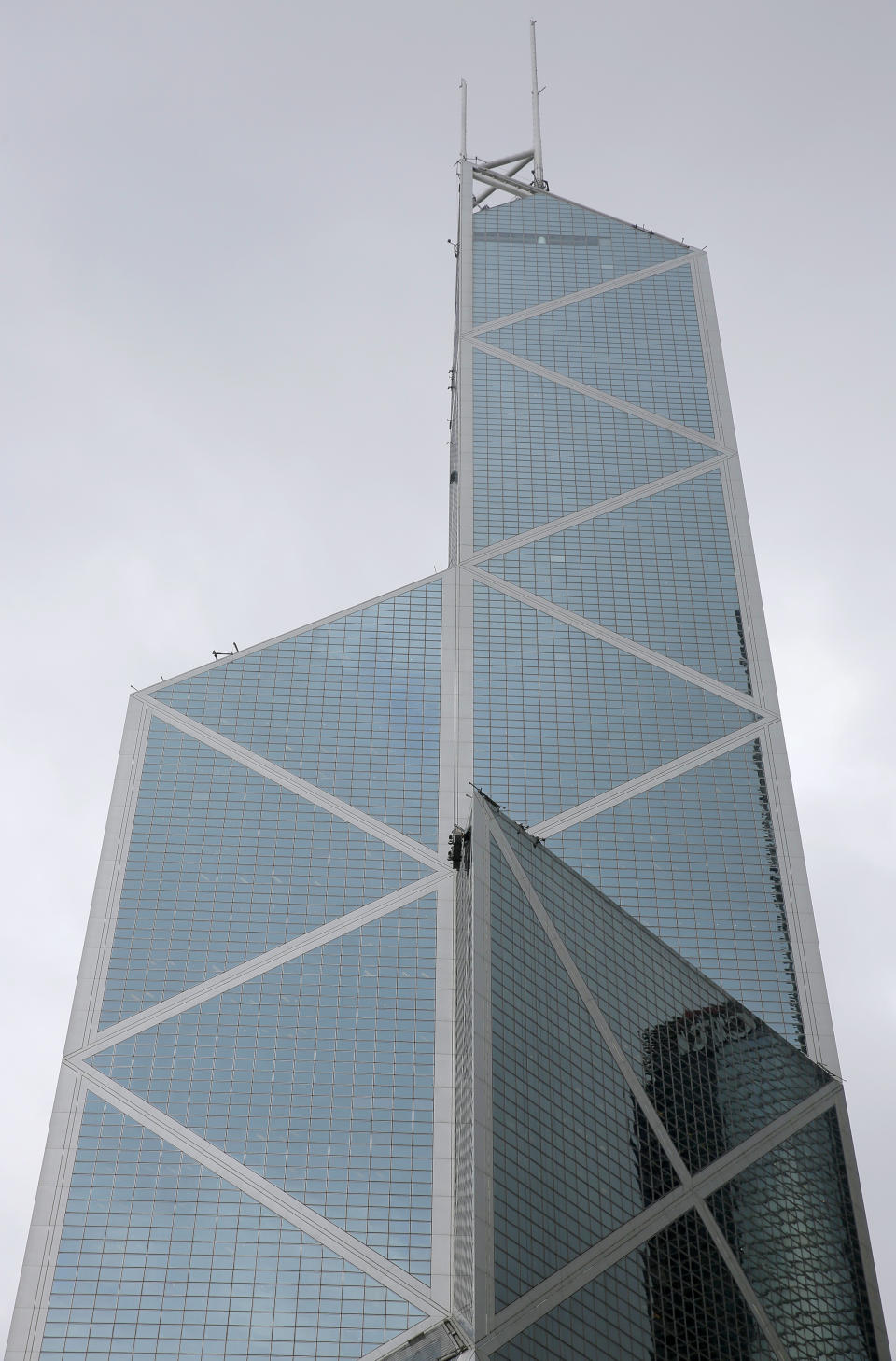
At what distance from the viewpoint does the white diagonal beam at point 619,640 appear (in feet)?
230

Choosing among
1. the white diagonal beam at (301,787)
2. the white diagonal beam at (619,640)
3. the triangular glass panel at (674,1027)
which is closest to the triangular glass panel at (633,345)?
the white diagonal beam at (619,640)

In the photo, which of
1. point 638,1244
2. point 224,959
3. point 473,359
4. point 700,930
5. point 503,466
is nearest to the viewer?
point 638,1244

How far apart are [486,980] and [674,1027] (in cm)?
925

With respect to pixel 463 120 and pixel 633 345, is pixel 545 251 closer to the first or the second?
pixel 633 345

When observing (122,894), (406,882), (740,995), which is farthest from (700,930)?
(122,894)

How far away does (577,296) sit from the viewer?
90062 millimetres

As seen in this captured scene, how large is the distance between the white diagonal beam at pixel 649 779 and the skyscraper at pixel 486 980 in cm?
14

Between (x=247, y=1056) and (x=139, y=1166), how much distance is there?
5.52m

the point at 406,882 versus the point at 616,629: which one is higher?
the point at 616,629

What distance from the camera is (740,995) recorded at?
59.2 metres

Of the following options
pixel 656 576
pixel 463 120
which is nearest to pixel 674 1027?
pixel 656 576

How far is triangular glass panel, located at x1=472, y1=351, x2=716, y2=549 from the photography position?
78125 mm

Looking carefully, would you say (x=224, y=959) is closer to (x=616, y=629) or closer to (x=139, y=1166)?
(x=139, y=1166)

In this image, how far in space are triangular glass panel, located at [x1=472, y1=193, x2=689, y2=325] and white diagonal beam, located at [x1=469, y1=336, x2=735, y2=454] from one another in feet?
11.4
